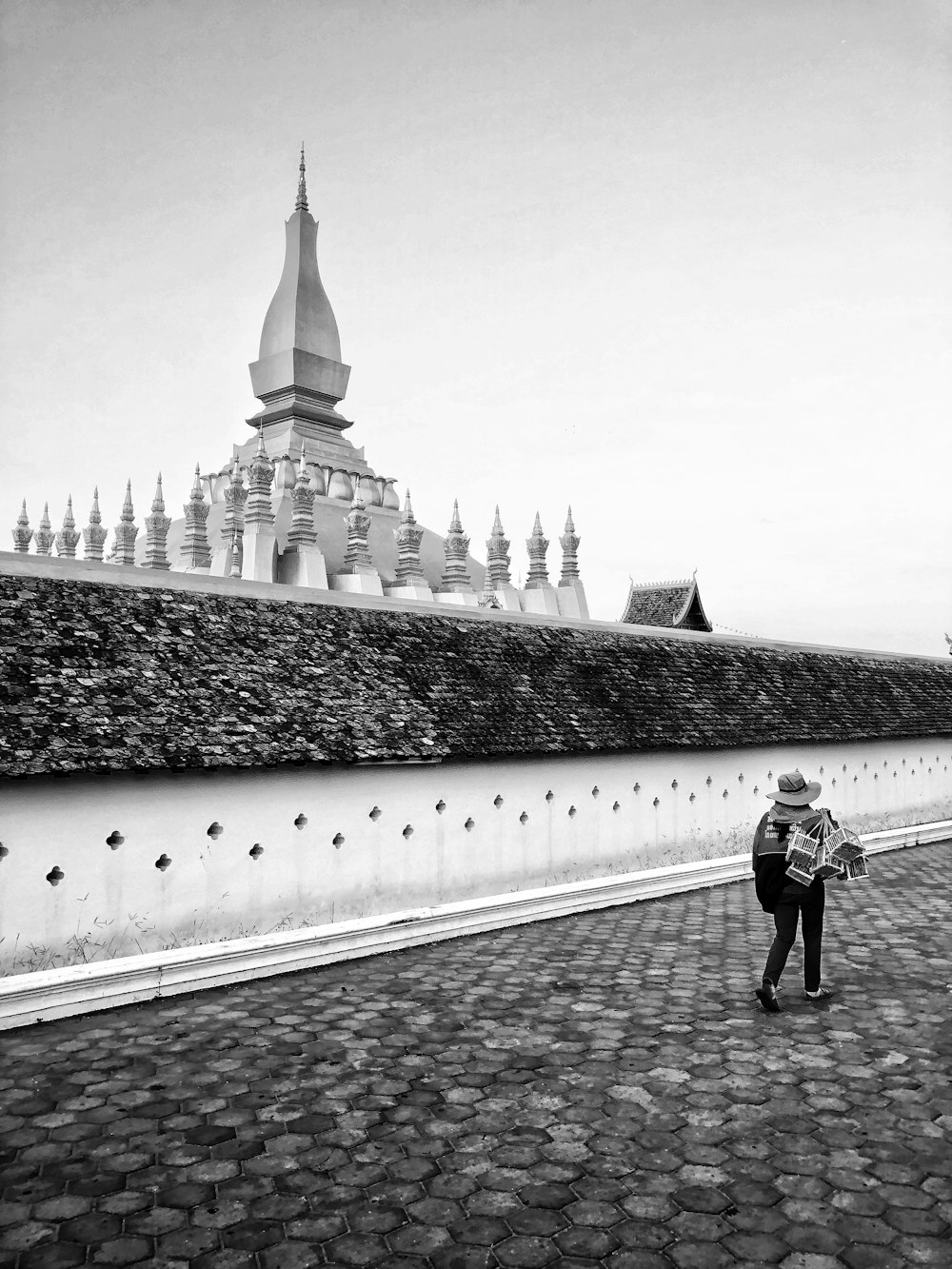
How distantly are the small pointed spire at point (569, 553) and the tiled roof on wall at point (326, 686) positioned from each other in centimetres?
749

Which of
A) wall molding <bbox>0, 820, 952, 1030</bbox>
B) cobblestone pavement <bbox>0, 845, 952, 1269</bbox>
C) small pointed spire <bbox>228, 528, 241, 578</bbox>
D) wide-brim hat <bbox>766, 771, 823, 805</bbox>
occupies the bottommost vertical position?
cobblestone pavement <bbox>0, 845, 952, 1269</bbox>

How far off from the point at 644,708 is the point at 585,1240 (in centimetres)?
1051

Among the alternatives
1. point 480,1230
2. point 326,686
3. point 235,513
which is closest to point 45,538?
point 235,513

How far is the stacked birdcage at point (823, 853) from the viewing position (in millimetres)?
6914

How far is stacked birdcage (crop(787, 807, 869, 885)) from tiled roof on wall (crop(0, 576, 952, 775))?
470cm

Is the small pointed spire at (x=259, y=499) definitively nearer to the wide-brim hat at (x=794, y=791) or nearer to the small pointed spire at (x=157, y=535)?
the small pointed spire at (x=157, y=535)

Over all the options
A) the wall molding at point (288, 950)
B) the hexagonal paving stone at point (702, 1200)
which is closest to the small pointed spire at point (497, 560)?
the wall molding at point (288, 950)

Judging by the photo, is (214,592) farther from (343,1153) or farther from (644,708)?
(343,1153)

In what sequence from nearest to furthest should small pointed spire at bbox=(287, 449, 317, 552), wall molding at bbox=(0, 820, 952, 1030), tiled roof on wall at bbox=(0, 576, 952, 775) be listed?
wall molding at bbox=(0, 820, 952, 1030) → tiled roof on wall at bbox=(0, 576, 952, 775) → small pointed spire at bbox=(287, 449, 317, 552)

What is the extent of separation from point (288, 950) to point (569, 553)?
17657mm

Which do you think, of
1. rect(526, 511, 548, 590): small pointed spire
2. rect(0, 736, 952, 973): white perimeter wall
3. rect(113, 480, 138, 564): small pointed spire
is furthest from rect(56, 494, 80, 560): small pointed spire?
rect(0, 736, 952, 973): white perimeter wall

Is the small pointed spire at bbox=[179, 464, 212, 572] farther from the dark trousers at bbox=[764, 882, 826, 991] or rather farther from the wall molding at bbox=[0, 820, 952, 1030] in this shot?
the dark trousers at bbox=[764, 882, 826, 991]

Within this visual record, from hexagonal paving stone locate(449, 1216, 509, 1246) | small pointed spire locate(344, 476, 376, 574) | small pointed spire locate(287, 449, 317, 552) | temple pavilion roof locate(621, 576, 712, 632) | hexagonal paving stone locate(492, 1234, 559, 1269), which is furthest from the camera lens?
temple pavilion roof locate(621, 576, 712, 632)

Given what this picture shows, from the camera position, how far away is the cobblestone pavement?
4.03 metres
